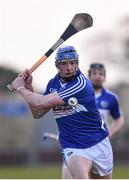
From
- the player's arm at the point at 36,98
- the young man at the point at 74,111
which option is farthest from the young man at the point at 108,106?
the player's arm at the point at 36,98

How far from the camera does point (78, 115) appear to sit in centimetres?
1160

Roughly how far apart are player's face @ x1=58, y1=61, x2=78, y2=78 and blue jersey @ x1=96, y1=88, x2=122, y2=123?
3.94 m

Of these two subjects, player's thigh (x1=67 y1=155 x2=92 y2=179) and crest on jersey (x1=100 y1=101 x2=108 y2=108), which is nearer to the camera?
player's thigh (x1=67 y1=155 x2=92 y2=179)

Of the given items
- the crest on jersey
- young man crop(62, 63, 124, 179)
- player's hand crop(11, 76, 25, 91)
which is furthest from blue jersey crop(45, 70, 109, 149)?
the crest on jersey

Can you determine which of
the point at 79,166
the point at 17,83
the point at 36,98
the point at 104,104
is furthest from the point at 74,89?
the point at 104,104

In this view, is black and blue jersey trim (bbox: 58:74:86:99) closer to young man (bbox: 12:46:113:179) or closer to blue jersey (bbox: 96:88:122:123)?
young man (bbox: 12:46:113:179)

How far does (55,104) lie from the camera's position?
11.4m

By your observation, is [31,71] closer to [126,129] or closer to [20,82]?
[20,82]

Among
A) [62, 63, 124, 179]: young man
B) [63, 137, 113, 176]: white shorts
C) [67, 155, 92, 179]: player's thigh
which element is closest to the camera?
[67, 155, 92, 179]: player's thigh

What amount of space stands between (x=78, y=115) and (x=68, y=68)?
0.58m

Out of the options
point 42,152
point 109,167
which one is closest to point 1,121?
point 42,152

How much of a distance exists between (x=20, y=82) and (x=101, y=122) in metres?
1.19

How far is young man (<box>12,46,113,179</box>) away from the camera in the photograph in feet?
37.3

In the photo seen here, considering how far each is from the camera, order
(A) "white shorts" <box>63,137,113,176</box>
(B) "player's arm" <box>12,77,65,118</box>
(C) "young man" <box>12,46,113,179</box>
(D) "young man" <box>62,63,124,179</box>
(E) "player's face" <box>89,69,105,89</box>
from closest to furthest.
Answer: (B) "player's arm" <box>12,77,65,118</box>, (C) "young man" <box>12,46,113,179</box>, (A) "white shorts" <box>63,137,113,176</box>, (E) "player's face" <box>89,69,105,89</box>, (D) "young man" <box>62,63,124,179</box>
